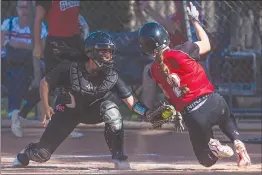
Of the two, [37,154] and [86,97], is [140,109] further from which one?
[37,154]

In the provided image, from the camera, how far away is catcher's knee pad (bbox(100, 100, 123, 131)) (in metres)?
8.34

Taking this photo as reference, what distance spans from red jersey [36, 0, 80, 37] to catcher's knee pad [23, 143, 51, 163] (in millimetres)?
2328

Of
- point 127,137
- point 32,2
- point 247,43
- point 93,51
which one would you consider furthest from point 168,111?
point 247,43

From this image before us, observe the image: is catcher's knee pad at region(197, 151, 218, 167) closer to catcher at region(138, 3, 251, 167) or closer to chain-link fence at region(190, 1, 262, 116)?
catcher at region(138, 3, 251, 167)

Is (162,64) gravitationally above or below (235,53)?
above

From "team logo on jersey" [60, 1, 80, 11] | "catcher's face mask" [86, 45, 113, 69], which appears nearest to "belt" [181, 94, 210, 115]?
"catcher's face mask" [86, 45, 113, 69]

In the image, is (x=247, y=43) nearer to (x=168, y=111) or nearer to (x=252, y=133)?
(x=252, y=133)

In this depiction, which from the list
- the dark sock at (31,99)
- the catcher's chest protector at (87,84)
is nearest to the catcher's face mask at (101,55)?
the catcher's chest protector at (87,84)

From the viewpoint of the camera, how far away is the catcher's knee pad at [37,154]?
8266 mm

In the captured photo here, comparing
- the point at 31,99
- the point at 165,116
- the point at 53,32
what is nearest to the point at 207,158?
the point at 165,116

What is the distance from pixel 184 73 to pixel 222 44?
4.78m

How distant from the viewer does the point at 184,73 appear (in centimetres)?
729

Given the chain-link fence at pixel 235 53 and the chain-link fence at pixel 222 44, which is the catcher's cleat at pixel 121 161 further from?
the chain-link fence at pixel 235 53

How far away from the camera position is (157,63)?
727 centimetres
